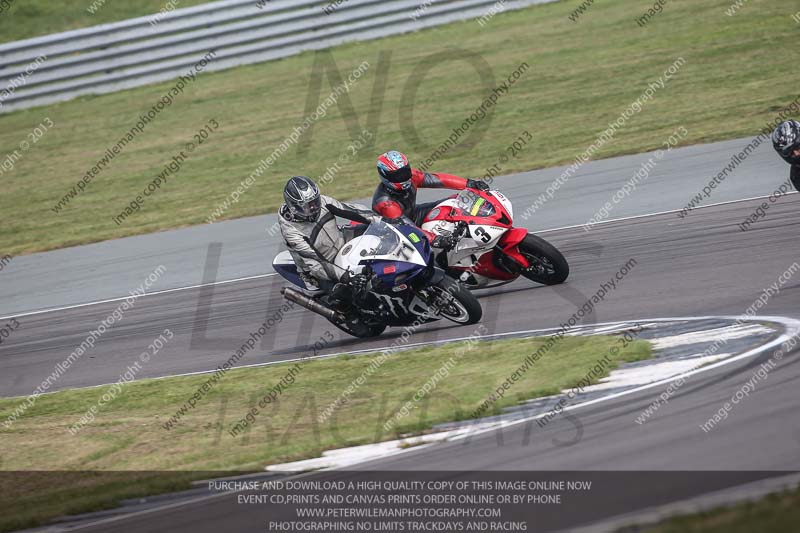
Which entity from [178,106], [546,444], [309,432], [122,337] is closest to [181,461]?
[309,432]

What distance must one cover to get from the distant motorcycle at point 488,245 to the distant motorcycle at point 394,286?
0.66 meters

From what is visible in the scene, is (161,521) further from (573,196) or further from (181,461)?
(573,196)

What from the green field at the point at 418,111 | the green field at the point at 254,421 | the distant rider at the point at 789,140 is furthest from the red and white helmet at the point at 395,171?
the green field at the point at 418,111

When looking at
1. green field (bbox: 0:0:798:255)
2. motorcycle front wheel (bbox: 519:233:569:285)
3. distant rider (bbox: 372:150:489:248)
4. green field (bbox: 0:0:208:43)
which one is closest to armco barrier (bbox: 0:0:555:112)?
green field (bbox: 0:0:798:255)

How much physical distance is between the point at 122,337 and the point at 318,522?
7157 millimetres

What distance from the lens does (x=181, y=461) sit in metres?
7.55

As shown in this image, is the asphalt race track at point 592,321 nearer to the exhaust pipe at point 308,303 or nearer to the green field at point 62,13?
the exhaust pipe at point 308,303

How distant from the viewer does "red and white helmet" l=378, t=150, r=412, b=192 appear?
1027 cm

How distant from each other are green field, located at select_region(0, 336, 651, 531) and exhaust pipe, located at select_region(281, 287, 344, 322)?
501 millimetres

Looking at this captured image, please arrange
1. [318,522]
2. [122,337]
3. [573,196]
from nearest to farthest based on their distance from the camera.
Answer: [318,522] < [122,337] < [573,196]

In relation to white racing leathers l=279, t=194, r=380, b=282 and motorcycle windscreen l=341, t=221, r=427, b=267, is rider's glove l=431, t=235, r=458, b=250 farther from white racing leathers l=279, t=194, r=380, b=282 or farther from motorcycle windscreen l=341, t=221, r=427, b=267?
white racing leathers l=279, t=194, r=380, b=282

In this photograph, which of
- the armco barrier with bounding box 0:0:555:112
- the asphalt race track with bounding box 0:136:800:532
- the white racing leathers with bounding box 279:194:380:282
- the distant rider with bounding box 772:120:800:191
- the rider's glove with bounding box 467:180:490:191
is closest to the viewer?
the asphalt race track with bounding box 0:136:800:532

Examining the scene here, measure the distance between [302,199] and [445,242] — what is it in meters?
1.56

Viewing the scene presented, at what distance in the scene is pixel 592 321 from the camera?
357 inches
